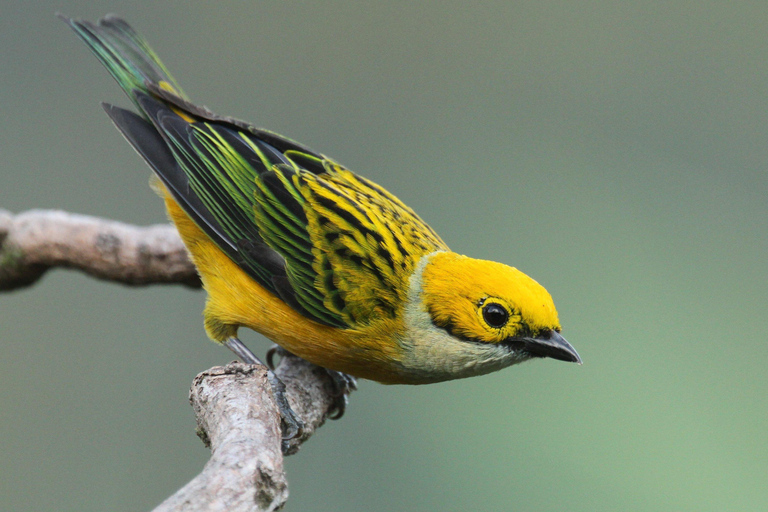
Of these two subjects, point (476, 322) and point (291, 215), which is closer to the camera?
point (476, 322)

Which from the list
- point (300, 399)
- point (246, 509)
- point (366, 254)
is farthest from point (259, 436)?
point (366, 254)

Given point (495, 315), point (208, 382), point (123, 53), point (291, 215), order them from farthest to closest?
point (123, 53) → point (291, 215) → point (495, 315) → point (208, 382)

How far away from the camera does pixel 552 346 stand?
2.63 metres

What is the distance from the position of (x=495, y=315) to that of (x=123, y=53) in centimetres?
243

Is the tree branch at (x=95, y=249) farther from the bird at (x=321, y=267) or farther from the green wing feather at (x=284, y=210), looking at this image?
the green wing feather at (x=284, y=210)

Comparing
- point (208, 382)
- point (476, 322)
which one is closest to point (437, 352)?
point (476, 322)

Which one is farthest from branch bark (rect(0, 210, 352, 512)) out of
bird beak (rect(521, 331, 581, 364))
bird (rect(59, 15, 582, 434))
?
bird beak (rect(521, 331, 581, 364))

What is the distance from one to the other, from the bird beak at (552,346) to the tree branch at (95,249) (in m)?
1.97

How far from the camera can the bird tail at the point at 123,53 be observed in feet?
11.8

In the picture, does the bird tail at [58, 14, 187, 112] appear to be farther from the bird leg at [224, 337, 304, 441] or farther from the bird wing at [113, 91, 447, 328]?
the bird leg at [224, 337, 304, 441]

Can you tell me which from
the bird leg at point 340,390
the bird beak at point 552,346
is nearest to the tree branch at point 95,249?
the bird leg at point 340,390

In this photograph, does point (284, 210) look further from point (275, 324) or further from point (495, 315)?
point (495, 315)

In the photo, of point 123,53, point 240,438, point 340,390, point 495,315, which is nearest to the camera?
point 240,438

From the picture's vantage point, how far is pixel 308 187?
3104mm
